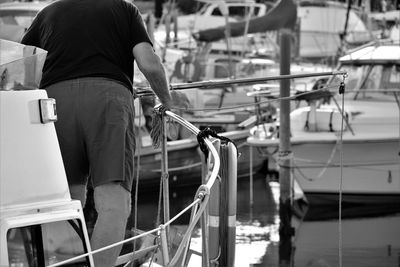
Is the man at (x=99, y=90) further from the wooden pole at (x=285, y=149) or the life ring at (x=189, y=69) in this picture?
the life ring at (x=189, y=69)

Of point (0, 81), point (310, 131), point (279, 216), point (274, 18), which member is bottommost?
point (279, 216)

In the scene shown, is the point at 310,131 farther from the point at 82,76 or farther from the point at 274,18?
the point at 82,76

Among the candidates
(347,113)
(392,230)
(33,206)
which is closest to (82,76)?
(33,206)

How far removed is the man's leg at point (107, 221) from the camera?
4.33 meters

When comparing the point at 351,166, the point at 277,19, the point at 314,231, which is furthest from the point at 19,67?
the point at 277,19

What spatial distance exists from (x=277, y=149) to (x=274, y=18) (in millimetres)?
3002

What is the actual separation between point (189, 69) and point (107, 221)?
12.9 meters

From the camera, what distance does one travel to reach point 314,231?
11383 mm

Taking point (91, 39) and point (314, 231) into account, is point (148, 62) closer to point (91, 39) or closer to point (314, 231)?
point (91, 39)

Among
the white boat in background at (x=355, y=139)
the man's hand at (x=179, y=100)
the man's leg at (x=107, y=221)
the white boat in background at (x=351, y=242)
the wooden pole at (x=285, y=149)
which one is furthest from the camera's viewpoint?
the white boat in background at (x=355, y=139)

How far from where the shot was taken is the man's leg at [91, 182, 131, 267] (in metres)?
4.33

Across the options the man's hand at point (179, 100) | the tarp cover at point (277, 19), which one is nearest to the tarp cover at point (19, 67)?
the man's hand at point (179, 100)

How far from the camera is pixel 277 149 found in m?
12.8

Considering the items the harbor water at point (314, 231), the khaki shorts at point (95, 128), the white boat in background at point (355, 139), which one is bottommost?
the harbor water at point (314, 231)
